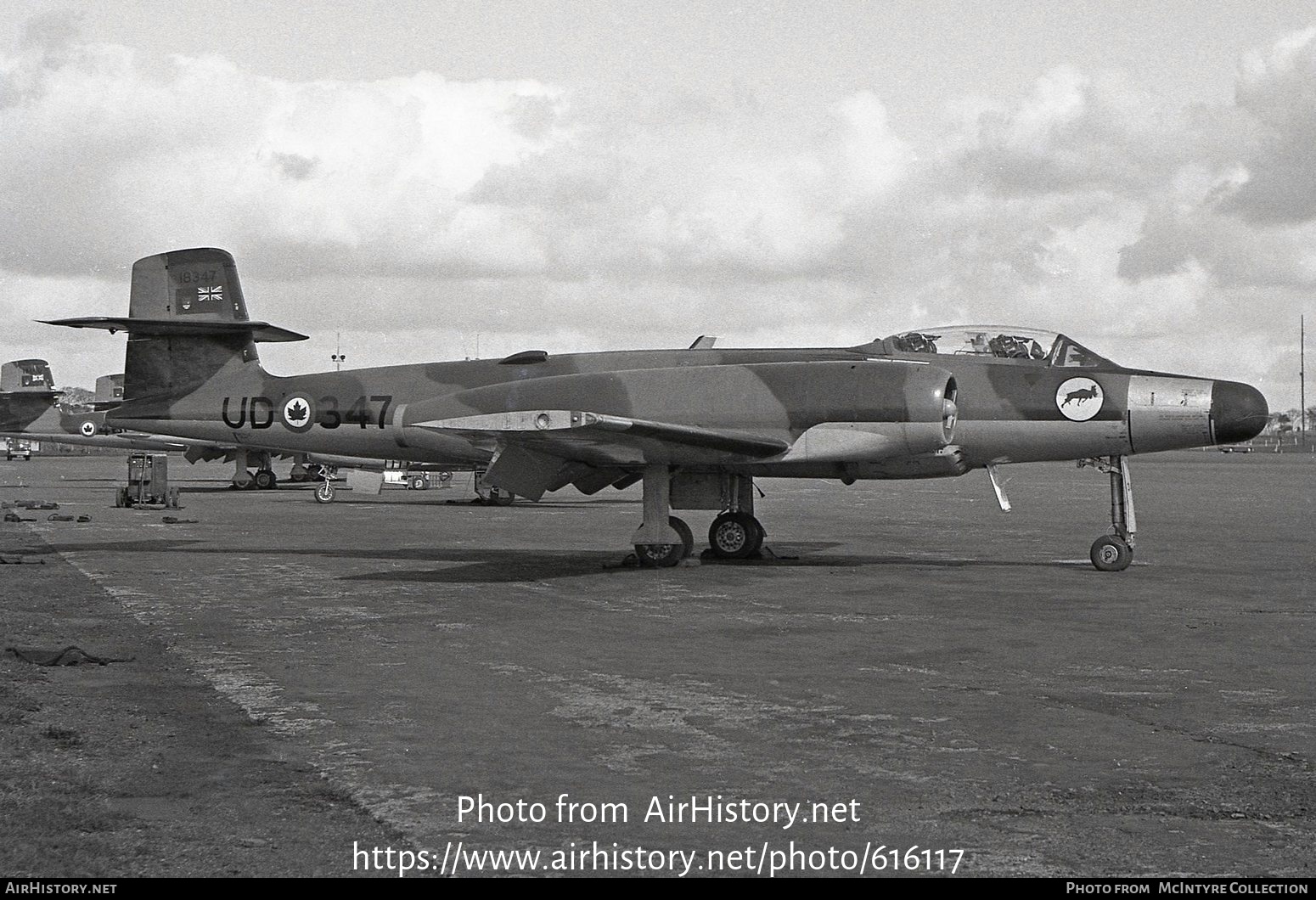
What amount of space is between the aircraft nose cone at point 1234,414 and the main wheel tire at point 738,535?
20.1 feet

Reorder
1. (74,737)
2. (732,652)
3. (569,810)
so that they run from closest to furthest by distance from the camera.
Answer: (569,810)
(74,737)
(732,652)

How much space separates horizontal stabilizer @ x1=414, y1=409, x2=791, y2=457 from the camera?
48.4 feet

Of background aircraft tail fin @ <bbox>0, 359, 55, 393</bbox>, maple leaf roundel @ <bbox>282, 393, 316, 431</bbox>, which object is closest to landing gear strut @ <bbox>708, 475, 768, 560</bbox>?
maple leaf roundel @ <bbox>282, 393, 316, 431</bbox>

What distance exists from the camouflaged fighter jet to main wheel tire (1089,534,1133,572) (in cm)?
3

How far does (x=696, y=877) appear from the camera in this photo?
4844 millimetres

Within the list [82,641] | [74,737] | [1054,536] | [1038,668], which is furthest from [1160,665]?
[1054,536]

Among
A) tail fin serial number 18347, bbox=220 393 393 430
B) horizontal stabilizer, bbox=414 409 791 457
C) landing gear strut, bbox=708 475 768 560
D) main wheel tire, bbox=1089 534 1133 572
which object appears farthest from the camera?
tail fin serial number 18347, bbox=220 393 393 430

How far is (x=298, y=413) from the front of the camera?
66.9 ft

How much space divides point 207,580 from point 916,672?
31.3 ft

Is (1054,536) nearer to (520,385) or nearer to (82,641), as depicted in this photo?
(520,385)

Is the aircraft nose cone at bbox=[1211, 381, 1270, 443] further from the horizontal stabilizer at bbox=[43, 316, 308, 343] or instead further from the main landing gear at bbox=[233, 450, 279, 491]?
the main landing gear at bbox=[233, 450, 279, 491]

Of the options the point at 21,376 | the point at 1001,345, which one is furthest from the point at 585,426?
the point at 21,376

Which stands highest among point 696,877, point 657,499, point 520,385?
point 520,385

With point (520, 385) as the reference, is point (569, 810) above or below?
below
